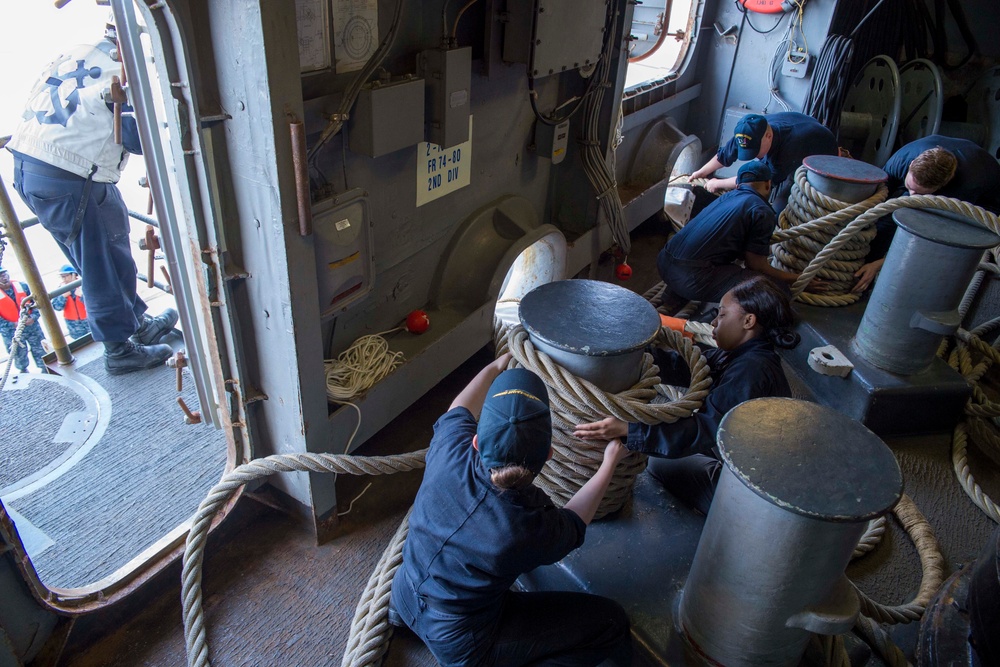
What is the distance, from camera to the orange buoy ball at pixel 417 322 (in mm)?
3283

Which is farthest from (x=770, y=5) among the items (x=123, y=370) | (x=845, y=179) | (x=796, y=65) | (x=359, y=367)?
(x=123, y=370)

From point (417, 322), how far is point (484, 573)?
1.52 meters

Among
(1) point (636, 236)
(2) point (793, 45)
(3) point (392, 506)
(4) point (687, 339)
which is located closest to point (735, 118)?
(2) point (793, 45)

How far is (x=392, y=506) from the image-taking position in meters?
3.08

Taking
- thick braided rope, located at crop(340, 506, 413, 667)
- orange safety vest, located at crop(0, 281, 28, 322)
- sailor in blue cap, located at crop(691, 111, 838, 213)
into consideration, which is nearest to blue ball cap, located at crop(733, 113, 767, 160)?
sailor in blue cap, located at crop(691, 111, 838, 213)

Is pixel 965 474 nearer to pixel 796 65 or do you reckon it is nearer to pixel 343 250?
pixel 343 250

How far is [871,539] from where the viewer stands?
296 centimetres

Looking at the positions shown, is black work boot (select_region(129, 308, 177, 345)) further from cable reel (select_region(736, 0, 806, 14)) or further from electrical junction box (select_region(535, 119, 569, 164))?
cable reel (select_region(736, 0, 806, 14))

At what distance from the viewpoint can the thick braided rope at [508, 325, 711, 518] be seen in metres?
2.23

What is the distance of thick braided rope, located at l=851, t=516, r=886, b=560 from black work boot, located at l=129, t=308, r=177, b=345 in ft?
12.7

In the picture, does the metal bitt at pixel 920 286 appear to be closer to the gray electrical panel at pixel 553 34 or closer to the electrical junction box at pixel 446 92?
the gray electrical panel at pixel 553 34

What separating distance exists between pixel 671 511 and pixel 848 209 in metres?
2.09

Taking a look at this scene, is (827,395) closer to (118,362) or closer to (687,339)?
(687,339)

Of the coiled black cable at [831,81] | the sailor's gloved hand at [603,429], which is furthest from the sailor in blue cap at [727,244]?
the sailor's gloved hand at [603,429]
